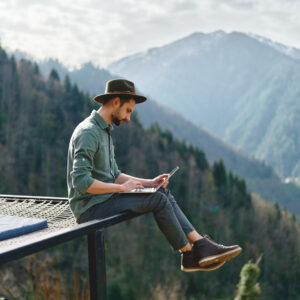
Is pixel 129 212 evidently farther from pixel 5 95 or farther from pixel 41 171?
pixel 5 95

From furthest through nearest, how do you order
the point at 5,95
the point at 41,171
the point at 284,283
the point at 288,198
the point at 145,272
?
the point at 288,198, the point at 5,95, the point at 41,171, the point at 284,283, the point at 145,272

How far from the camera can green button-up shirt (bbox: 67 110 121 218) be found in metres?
2.71

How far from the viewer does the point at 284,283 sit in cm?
4525

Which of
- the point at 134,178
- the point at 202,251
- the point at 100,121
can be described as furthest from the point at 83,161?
the point at 202,251

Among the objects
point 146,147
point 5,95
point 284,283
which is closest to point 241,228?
point 284,283

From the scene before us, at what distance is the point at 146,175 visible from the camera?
57031 mm

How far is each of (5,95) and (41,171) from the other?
49.1 feet

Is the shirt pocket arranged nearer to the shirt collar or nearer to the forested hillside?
the shirt collar

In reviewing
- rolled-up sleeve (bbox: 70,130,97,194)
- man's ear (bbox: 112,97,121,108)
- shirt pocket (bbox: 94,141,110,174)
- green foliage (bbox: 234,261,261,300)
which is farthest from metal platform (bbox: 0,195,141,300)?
green foliage (bbox: 234,261,261,300)

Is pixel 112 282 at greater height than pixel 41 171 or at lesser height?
lesser

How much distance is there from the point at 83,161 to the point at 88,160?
5 centimetres

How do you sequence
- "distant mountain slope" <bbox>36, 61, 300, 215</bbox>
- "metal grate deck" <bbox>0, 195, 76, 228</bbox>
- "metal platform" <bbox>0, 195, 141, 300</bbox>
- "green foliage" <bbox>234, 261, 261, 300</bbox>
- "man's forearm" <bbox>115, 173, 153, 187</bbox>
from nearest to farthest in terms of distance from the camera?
"metal platform" <bbox>0, 195, 141, 300</bbox> < "metal grate deck" <bbox>0, 195, 76, 228</bbox> < "man's forearm" <bbox>115, 173, 153, 187</bbox> < "green foliage" <bbox>234, 261, 261, 300</bbox> < "distant mountain slope" <bbox>36, 61, 300, 215</bbox>

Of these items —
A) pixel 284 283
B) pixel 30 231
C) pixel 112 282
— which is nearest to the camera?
pixel 30 231

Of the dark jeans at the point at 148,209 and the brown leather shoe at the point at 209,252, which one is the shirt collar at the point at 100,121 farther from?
the brown leather shoe at the point at 209,252
